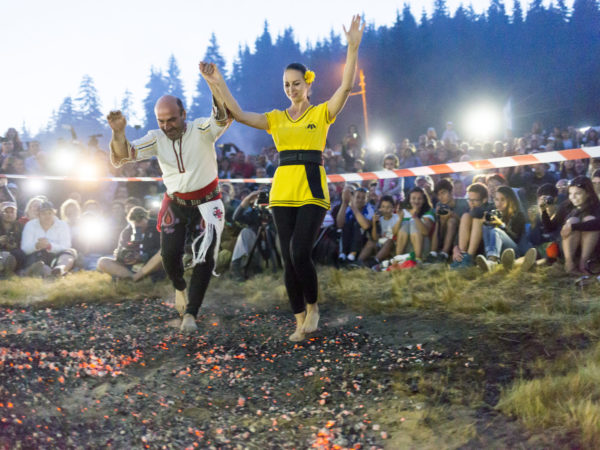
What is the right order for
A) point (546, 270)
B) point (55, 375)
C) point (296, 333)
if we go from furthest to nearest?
point (546, 270) < point (296, 333) < point (55, 375)

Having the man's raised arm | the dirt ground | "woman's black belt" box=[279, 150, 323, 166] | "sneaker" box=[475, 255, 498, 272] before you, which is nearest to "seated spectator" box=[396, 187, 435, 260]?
"sneaker" box=[475, 255, 498, 272]

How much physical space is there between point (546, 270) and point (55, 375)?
4.45 meters

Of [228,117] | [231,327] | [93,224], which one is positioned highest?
[228,117]

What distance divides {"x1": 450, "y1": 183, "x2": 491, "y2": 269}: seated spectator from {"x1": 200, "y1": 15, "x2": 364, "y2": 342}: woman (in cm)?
270

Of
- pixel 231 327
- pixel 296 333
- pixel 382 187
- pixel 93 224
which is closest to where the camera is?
pixel 296 333

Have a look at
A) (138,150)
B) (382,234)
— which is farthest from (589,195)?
(138,150)

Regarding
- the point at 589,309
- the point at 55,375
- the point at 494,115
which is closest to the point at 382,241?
the point at 589,309

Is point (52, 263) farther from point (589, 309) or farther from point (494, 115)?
point (494, 115)

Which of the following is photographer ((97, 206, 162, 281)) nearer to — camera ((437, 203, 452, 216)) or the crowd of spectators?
the crowd of spectators

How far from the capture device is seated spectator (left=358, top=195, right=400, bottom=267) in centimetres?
723

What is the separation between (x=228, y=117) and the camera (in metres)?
4.37

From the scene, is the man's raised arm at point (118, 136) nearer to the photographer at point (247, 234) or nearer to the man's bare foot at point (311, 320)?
the man's bare foot at point (311, 320)

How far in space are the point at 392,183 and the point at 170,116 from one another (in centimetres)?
604

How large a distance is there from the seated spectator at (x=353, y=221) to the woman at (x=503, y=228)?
1745 mm
